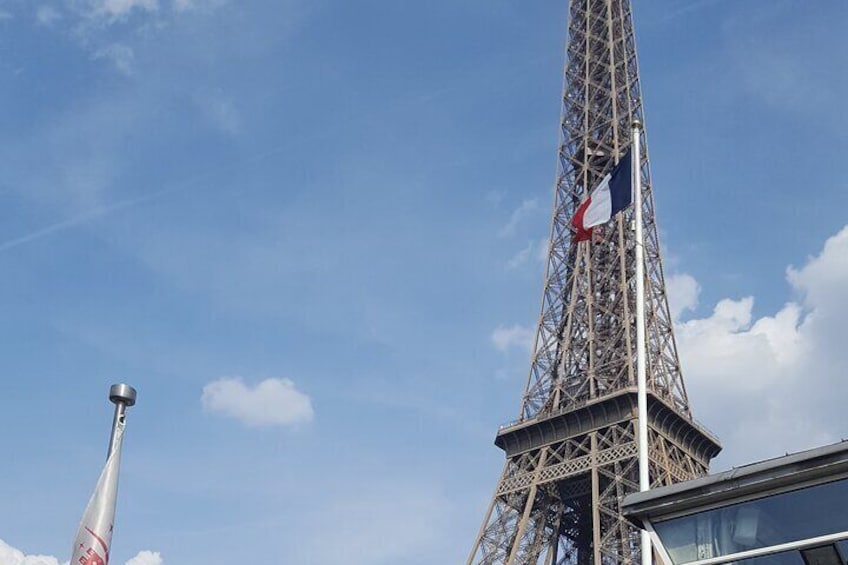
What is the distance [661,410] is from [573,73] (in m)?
33.6

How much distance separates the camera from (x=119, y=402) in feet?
74.3

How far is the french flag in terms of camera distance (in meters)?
31.8

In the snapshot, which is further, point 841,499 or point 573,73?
point 573,73

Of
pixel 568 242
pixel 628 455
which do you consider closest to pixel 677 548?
pixel 628 455

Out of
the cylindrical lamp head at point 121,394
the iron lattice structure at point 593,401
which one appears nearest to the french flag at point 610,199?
the cylindrical lamp head at point 121,394

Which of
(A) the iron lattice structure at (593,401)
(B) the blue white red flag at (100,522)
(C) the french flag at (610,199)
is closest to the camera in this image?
(B) the blue white red flag at (100,522)

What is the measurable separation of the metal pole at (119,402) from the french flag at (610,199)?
15302 millimetres

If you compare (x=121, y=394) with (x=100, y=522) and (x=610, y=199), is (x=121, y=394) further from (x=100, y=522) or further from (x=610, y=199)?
(x=610, y=199)

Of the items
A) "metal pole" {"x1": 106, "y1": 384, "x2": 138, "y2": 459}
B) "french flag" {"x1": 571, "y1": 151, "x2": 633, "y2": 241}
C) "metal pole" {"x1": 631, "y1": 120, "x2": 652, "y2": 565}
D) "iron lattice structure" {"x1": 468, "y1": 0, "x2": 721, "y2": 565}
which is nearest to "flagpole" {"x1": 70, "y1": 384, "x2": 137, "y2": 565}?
"metal pole" {"x1": 106, "y1": 384, "x2": 138, "y2": 459}

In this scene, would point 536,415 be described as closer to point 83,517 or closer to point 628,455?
point 628,455

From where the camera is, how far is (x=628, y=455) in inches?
2539

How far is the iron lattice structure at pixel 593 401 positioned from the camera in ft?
217

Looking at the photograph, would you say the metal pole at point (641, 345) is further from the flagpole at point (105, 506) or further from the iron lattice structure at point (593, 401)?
the iron lattice structure at point (593, 401)

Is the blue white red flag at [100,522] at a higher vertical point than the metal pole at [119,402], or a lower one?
lower
